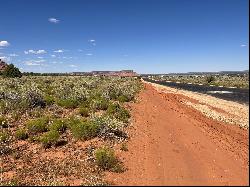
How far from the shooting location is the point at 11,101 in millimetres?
22141

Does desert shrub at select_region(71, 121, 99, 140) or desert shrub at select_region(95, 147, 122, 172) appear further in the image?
desert shrub at select_region(71, 121, 99, 140)

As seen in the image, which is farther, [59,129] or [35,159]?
[59,129]

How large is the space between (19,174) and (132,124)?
24.8ft

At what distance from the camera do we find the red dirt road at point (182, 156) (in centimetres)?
928

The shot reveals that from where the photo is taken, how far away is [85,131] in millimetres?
13680

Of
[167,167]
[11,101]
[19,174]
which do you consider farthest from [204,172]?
[11,101]

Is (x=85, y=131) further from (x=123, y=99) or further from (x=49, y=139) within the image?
(x=123, y=99)

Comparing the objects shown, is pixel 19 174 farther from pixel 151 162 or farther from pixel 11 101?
pixel 11 101

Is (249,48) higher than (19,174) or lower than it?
higher

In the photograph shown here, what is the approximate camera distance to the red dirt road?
928cm

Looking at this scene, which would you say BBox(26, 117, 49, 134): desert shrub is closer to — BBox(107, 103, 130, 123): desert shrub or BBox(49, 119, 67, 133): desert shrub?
BBox(49, 119, 67, 133): desert shrub

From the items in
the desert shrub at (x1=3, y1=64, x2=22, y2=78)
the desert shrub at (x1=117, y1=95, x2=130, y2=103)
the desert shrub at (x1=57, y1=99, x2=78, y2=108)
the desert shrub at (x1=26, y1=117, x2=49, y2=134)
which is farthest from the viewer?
the desert shrub at (x1=3, y1=64, x2=22, y2=78)

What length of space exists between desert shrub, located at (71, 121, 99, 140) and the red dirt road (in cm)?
138

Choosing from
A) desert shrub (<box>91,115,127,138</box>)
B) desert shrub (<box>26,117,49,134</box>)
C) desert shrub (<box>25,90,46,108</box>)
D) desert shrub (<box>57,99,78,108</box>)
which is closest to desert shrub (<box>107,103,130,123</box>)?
desert shrub (<box>91,115,127,138</box>)
